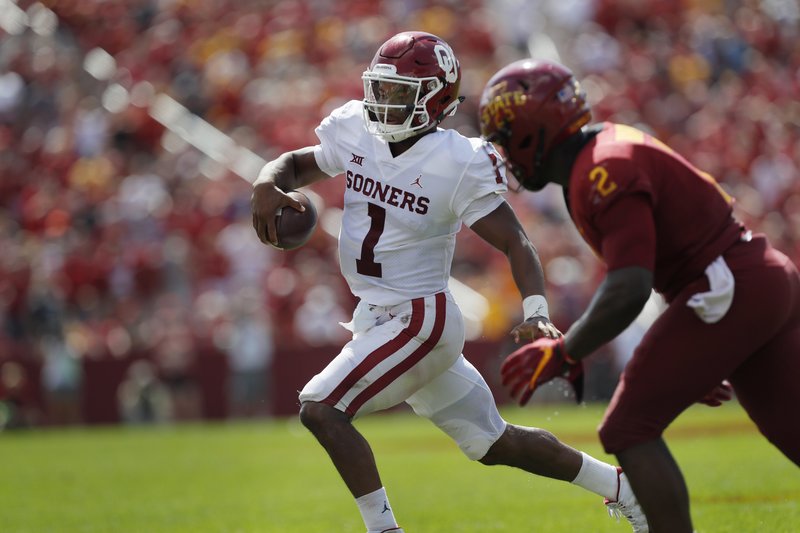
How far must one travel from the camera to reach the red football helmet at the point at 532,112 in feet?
13.5

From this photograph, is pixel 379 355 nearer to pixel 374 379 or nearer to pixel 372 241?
pixel 374 379

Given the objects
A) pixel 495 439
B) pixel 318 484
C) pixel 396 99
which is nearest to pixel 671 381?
pixel 495 439

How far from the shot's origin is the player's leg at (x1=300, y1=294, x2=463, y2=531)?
4.68 meters

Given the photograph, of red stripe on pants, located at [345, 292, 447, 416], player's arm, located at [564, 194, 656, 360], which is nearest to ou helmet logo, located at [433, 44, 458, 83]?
red stripe on pants, located at [345, 292, 447, 416]

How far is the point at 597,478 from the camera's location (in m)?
5.09

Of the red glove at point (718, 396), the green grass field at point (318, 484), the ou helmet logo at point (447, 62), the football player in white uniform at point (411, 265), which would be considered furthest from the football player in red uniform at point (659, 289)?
the green grass field at point (318, 484)

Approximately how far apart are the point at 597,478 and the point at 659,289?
124cm

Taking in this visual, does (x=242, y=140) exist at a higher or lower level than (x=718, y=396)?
higher

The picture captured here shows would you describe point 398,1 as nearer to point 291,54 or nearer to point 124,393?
point 291,54

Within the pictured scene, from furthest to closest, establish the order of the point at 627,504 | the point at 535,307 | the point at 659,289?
1. the point at 627,504
2. the point at 535,307
3. the point at 659,289

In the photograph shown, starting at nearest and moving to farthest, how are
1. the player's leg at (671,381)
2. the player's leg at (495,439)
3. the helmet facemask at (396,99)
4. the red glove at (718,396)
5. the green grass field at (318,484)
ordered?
the player's leg at (671,381) < the red glove at (718,396) < the helmet facemask at (396,99) < the player's leg at (495,439) < the green grass field at (318,484)

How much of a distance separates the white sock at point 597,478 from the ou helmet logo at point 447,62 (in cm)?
172

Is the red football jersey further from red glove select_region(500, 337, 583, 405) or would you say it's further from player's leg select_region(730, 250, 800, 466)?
red glove select_region(500, 337, 583, 405)

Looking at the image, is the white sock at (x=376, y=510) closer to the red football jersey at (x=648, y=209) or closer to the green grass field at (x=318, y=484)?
the green grass field at (x=318, y=484)
